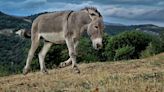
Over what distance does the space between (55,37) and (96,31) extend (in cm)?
193

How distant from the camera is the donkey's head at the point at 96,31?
15953mm

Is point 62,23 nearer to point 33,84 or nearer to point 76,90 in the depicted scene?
point 33,84

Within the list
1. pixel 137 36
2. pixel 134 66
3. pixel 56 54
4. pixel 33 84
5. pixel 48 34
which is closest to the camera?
pixel 33 84

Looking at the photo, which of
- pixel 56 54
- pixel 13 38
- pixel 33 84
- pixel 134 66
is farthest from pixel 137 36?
pixel 33 84

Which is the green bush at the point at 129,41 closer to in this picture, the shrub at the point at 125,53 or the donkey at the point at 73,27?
the shrub at the point at 125,53

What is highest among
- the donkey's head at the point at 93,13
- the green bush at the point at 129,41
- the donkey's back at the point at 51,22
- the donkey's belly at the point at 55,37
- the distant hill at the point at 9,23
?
the donkey's head at the point at 93,13

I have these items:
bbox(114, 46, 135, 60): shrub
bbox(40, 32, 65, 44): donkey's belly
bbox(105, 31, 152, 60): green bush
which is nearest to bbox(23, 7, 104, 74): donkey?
bbox(40, 32, 65, 44): donkey's belly

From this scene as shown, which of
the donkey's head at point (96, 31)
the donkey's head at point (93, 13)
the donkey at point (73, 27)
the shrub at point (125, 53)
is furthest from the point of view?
the shrub at point (125, 53)

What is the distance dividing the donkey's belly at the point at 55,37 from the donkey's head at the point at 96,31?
1167mm

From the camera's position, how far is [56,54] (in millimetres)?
51969

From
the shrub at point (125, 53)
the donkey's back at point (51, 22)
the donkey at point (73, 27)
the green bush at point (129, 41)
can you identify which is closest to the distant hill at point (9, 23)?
the green bush at point (129, 41)

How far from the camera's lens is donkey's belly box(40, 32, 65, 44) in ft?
55.9

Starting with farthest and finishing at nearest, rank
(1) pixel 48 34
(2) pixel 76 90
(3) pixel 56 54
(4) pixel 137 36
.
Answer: (4) pixel 137 36
(3) pixel 56 54
(1) pixel 48 34
(2) pixel 76 90

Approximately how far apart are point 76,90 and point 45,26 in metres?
7.58
